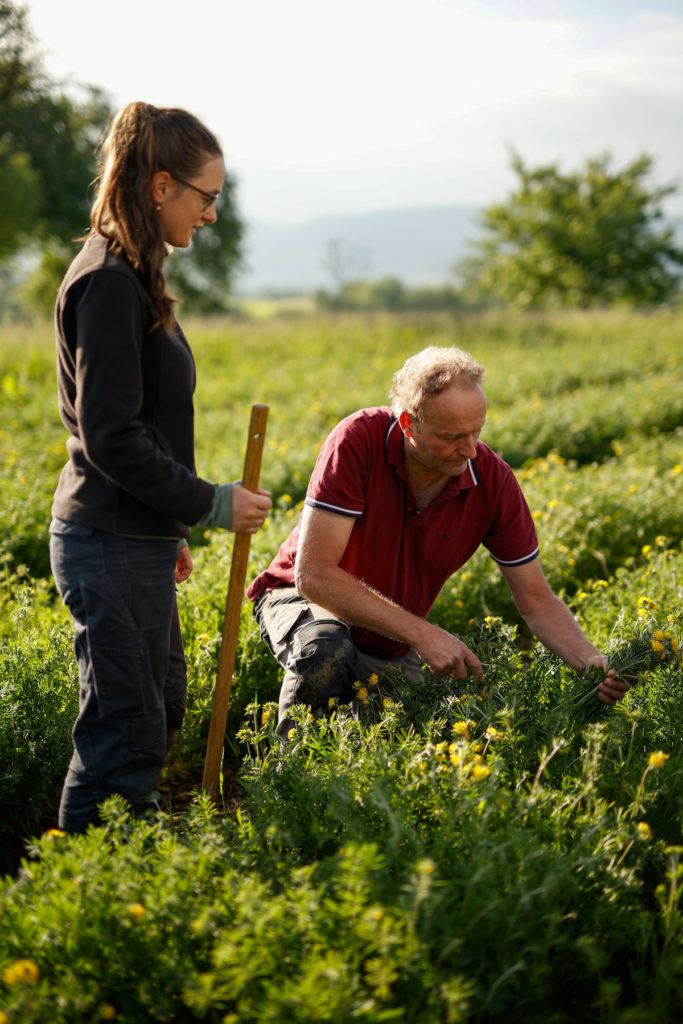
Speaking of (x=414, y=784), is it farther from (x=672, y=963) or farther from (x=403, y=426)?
(x=403, y=426)

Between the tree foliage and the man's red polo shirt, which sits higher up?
the tree foliage

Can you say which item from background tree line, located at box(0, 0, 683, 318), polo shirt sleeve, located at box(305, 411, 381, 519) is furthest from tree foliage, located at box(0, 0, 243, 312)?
polo shirt sleeve, located at box(305, 411, 381, 519)

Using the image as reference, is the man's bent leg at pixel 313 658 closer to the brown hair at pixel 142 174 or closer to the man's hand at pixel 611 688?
the man's hand at pixel 611 688

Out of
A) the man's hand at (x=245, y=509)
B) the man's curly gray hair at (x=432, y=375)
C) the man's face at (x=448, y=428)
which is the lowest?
the man's hand at (x=245, y=509)

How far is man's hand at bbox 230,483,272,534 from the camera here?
226 centimetres

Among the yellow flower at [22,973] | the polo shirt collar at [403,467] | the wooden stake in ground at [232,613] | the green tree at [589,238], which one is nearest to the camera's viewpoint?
the yellow flower at [22,973]

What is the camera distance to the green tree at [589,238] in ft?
109

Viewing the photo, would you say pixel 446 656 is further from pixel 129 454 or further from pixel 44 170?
pixel 44 170

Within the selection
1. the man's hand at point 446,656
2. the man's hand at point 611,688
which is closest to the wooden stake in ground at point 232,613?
the man's hand at point 446,656

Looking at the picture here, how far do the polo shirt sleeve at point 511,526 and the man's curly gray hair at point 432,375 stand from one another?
41 centimetres

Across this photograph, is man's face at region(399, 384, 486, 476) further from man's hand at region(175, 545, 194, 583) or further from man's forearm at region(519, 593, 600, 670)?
man's hand at region(175, 545, 194, 583)

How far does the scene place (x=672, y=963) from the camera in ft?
5.60

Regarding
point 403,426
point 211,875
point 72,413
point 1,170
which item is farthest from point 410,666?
point 1,170

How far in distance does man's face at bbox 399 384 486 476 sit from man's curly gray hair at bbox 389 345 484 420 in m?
0.02
